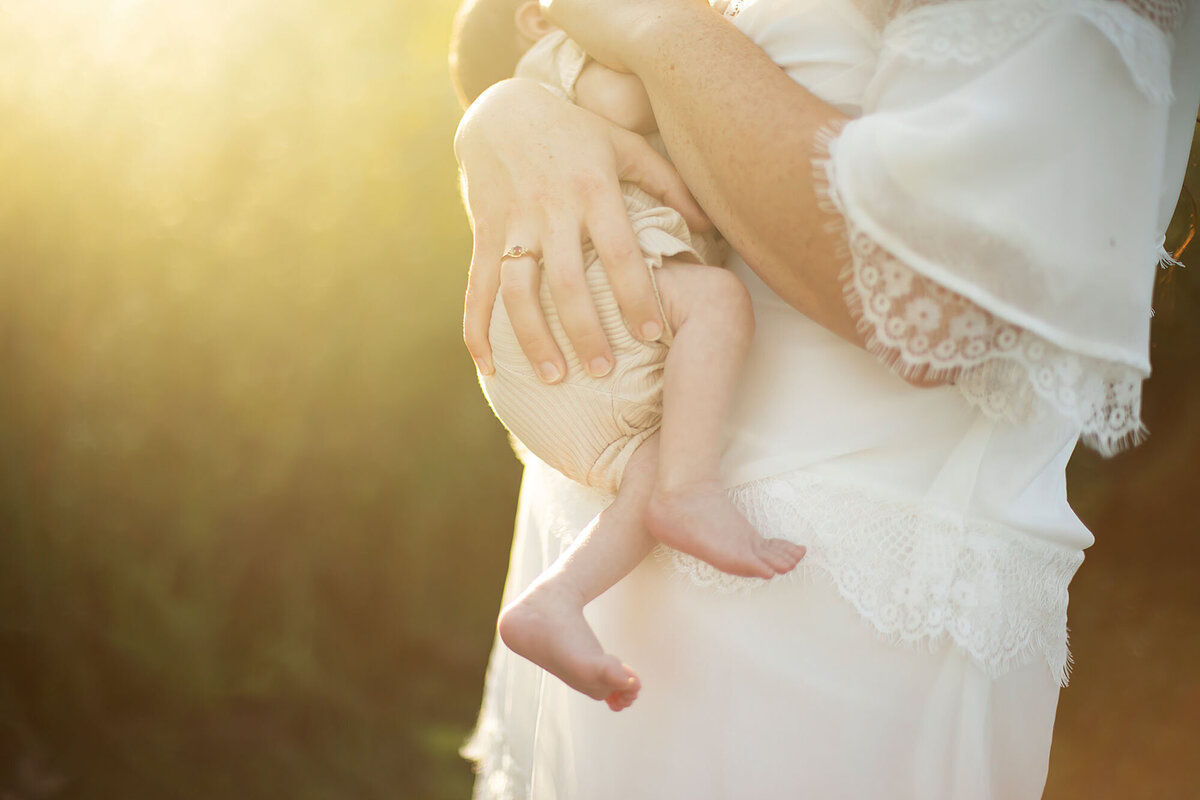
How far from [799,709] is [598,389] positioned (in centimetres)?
45

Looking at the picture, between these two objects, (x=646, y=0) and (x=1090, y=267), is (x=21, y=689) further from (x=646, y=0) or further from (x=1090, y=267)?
(x=1090, y=267)

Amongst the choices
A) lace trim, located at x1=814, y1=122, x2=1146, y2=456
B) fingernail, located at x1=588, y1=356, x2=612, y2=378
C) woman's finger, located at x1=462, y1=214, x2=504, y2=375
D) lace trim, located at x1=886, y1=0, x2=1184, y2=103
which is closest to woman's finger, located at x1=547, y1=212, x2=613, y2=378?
fingernail, located at x1=588, y1=356, x2=612, y2=378

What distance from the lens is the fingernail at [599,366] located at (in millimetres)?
1070

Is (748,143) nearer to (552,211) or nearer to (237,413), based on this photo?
(552,211)

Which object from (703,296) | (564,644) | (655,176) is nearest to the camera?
(564,644)

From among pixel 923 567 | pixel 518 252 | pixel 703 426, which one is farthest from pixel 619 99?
pixel 923 567

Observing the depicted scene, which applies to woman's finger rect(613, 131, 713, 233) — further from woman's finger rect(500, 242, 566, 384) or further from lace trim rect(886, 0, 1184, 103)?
lace trim rect(886, 0, 1184, 103)

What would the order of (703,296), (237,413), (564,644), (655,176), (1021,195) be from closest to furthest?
(1021,195) < (564,644) < (703,296) < (655,176) < (237,413)

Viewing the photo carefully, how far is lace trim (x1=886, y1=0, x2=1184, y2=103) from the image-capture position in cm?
80

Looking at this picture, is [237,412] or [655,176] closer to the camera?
[655,176]

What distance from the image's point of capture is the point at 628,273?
3.51 ft

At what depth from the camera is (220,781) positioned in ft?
10.7

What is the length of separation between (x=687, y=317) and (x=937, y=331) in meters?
0.31

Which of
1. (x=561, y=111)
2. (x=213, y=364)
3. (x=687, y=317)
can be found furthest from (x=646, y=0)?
(x=213, y=364)
